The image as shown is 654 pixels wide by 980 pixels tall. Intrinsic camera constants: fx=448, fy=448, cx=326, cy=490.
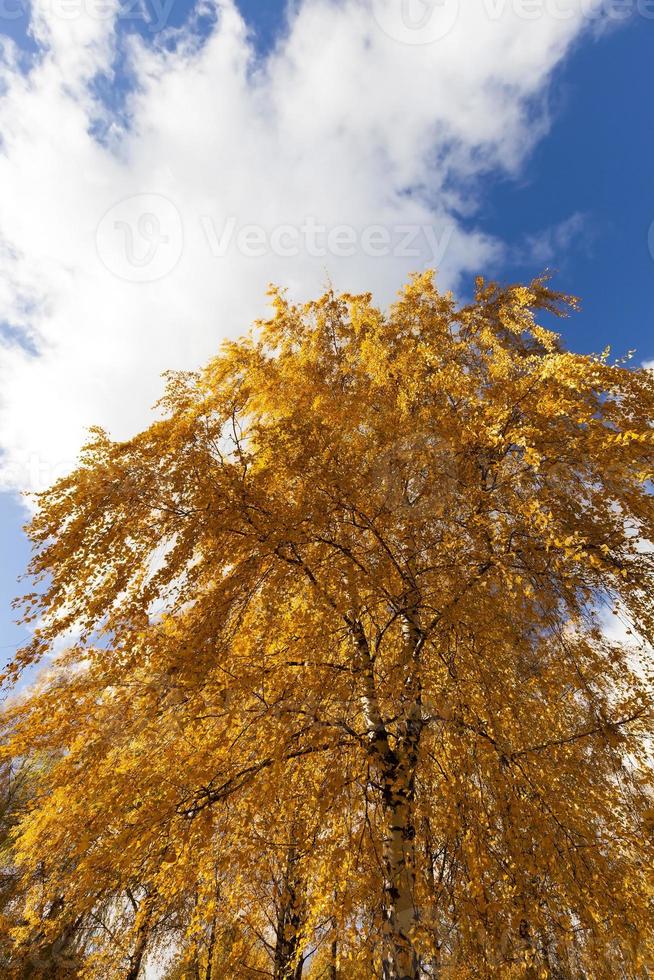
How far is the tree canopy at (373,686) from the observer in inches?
148

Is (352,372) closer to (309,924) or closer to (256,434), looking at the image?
(256,434)

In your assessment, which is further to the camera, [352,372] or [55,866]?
[352,372]

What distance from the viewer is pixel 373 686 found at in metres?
4.85

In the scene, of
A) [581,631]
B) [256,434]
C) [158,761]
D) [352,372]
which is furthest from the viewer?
[352,372]

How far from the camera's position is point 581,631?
15.7ft

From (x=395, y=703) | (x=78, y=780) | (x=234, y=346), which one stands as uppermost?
(x=234, y=346)

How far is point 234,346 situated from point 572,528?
5780 mm

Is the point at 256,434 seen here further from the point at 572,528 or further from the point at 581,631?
the point at 581,631

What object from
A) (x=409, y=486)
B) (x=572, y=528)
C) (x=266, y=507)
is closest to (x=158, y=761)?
(x=266, y=507)

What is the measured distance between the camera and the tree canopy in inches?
148

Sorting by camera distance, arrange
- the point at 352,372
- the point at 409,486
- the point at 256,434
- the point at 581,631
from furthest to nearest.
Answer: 1. the point at 352,372
2. the point at 409,486
3. the point at 256,434
4. the point at 581,631

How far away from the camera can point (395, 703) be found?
4.54 m

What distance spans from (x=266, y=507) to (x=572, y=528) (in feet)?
11.1

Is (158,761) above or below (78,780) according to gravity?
above
